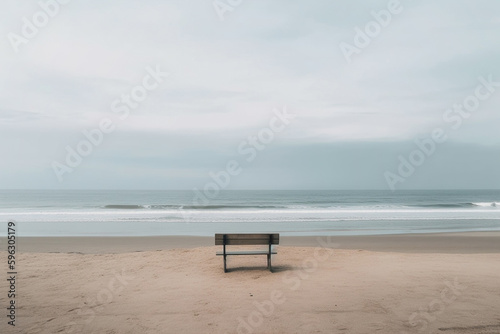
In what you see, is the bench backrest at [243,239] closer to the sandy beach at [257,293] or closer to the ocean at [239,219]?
the sandy beach at [257,293]

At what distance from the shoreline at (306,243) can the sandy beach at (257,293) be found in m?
2.42

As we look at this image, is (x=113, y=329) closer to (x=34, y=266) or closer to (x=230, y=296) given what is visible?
(x=230, y=296)

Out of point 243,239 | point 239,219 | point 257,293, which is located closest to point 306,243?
point 243,239

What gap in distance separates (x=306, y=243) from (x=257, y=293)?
7.42m

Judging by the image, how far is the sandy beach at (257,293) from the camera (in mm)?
4984

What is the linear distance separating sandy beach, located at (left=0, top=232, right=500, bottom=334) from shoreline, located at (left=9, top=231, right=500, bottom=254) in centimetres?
242

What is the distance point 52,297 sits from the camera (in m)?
6.17

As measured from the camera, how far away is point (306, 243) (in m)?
13.5

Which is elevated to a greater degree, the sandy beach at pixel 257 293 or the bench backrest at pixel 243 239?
the bench backrest at pixel 243 239

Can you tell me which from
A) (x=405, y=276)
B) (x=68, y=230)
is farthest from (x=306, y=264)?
(x=68, y=230)

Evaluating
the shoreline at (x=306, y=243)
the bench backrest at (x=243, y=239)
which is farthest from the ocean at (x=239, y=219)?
the bench backrest at (x=243, y=239)

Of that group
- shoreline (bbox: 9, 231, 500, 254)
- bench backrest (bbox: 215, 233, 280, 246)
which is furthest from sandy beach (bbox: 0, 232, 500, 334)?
shoreline (bbox: 9, 231, 500, 254)

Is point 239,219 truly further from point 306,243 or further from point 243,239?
point 243,239

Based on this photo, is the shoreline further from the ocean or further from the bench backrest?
the bench backrest
